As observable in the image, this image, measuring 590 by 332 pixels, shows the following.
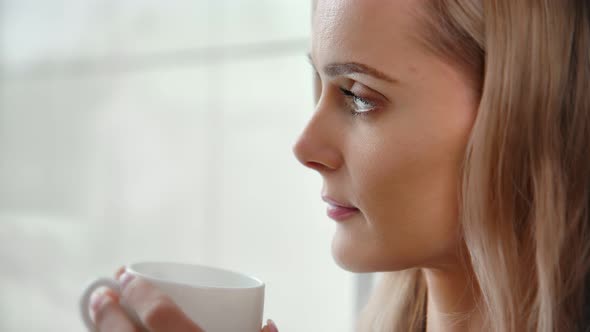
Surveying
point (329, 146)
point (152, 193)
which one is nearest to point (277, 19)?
point (152, 193)

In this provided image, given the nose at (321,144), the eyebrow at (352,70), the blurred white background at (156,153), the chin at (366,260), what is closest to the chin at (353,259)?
the chin at (366,260)

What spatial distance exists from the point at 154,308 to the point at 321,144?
29cm

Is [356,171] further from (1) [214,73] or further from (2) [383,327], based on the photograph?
(1) [214,73]

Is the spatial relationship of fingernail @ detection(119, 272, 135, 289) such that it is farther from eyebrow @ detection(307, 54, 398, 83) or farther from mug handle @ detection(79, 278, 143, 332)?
eyebrow @ detection(307, 54, 398, 83)

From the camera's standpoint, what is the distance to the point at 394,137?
73 cm

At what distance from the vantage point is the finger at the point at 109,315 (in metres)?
0.65

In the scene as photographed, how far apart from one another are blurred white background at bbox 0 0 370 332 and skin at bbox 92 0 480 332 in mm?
572

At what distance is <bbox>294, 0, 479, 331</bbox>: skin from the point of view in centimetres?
72

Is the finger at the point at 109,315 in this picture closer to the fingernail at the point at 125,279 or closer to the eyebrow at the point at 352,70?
the fingernail at the point at 125,279

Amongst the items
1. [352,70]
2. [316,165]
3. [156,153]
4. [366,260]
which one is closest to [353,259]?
[366,260]

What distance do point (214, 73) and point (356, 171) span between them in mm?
837

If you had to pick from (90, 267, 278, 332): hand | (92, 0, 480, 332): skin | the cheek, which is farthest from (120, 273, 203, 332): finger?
the cheek

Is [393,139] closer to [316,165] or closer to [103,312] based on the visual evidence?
[316,165]

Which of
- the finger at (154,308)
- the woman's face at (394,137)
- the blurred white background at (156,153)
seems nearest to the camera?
the finger at (154,308)
